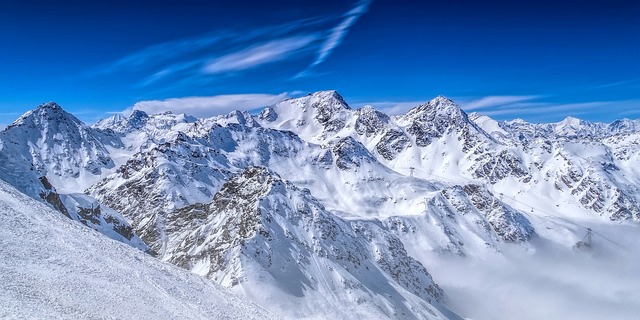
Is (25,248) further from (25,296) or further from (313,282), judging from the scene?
(313,282)

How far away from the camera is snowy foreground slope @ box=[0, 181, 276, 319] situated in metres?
39.9

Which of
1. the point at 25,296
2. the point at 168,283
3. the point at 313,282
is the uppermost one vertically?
the point at 313,282

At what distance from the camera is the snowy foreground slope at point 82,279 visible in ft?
131

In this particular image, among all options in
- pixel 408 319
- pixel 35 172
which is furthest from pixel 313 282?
pixel 35 172

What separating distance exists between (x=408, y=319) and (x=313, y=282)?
2982cm

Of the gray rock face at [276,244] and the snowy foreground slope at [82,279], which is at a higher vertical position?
the gray rock face at [276,244]

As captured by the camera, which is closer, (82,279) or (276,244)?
(82,279)

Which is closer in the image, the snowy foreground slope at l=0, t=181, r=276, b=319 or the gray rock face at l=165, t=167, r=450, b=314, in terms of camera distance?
the snowy foreground slope at l=0, t=181, r=276, b=319

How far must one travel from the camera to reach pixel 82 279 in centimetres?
4669

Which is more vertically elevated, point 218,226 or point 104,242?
point 218,226

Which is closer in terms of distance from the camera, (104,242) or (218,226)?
(104,242)

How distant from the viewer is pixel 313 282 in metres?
130

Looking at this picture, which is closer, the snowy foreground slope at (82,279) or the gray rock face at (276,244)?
the snowy foreground slope at (82,279)

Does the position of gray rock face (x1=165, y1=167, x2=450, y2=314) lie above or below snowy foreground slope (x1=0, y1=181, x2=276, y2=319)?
above
